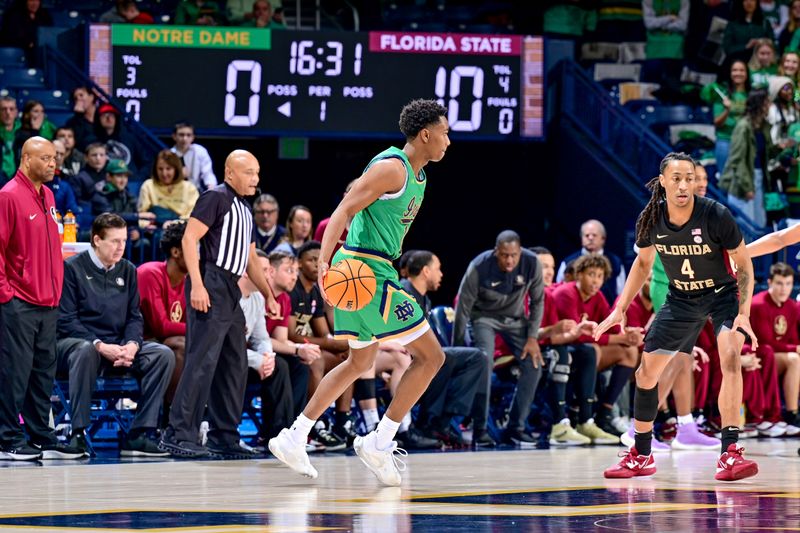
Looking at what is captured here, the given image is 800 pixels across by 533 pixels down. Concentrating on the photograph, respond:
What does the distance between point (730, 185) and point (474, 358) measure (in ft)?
19.1

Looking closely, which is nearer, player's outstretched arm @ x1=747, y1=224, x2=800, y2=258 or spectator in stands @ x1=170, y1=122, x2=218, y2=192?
player's outstretched arm @ x1=747, y1=224, x2=800, y2=258

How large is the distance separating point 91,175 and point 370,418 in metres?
3.94

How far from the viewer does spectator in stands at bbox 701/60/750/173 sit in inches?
633

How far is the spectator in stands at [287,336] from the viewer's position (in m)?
10.2

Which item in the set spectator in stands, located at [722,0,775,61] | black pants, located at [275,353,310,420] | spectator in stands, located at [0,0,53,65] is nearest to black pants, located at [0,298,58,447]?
black pants, located at [275,353,310,420]

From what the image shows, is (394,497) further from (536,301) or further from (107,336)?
(536,301)

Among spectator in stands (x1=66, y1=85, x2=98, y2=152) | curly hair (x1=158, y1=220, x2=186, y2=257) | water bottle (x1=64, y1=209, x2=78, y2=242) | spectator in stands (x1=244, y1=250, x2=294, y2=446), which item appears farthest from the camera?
spectator in stands (x1=66, y1=85, x2=98, y2=152)

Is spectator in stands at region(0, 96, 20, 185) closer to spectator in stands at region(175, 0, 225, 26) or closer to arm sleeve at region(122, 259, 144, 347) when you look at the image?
spectator in stands at region(175, 0, 225, 26)

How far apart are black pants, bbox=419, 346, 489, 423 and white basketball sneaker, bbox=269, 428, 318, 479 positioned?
11.3 ft

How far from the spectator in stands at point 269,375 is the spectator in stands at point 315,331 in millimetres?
357

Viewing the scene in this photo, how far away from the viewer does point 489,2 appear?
1847 cm

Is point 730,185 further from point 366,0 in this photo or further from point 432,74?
point 366,0

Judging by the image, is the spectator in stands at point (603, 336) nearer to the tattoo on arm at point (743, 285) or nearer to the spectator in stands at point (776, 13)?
the tattoo on arm at point (743, 285)

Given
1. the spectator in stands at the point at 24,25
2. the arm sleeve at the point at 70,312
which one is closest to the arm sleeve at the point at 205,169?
the spectator in stands at the point at 24,25
